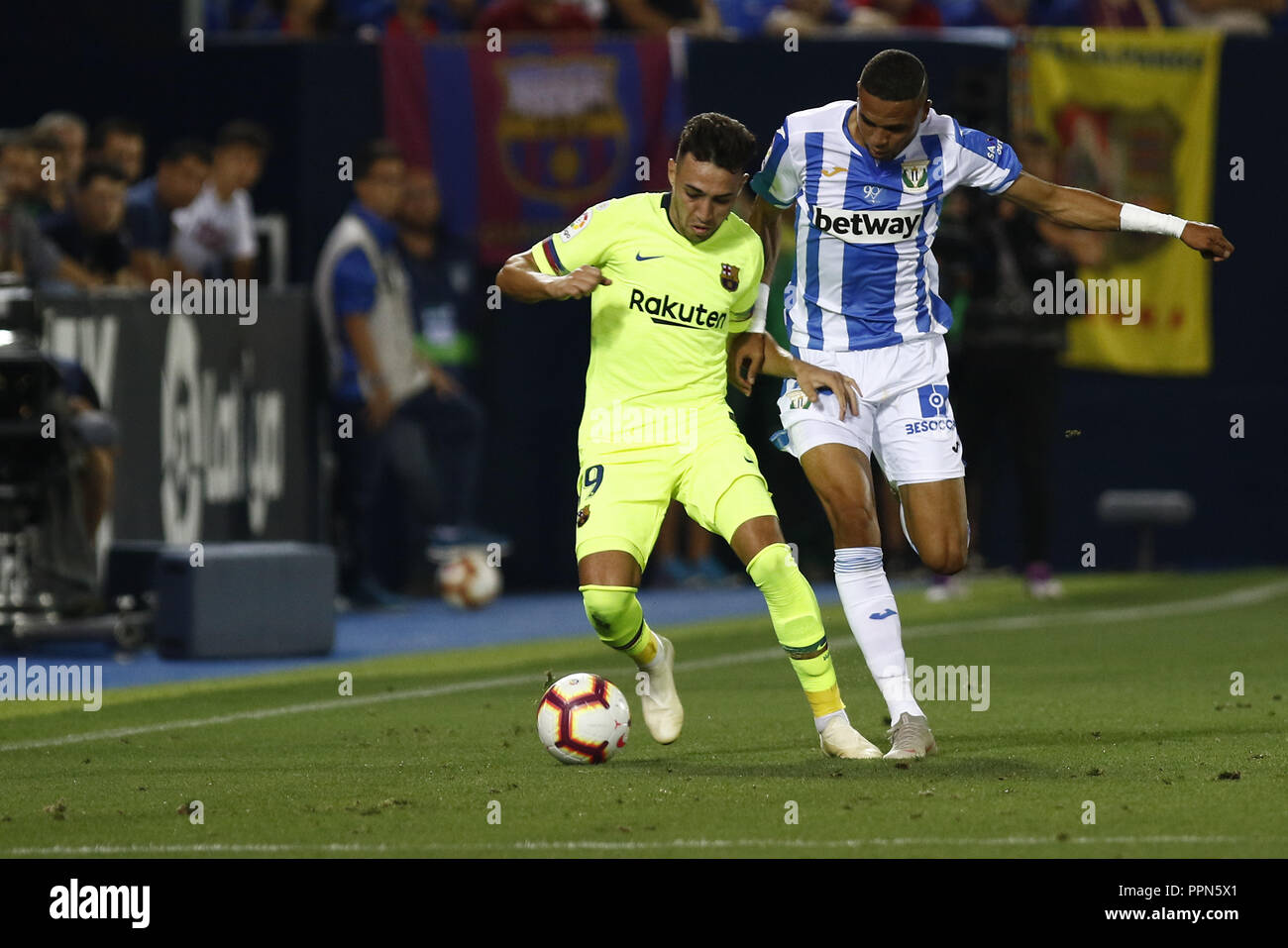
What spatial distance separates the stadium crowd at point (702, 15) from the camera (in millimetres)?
16578

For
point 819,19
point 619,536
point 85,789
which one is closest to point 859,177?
point 619,536

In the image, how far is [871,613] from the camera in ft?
A: 26.8

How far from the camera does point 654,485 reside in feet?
26.5

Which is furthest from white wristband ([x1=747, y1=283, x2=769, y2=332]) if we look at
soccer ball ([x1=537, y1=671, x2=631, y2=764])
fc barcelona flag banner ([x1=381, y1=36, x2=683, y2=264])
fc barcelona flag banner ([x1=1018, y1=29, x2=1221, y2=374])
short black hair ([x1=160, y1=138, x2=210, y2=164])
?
fc barcelona flag banner ([x1=1018, y1=29, x2=1221, y2=374])

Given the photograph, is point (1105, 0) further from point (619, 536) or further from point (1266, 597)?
point (619, 536)

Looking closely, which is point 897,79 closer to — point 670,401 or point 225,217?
point 670,401

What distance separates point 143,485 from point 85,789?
5.86 m

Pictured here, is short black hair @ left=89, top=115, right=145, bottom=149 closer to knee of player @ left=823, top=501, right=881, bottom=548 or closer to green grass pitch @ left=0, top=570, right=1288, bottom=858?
green grass pitch @ left=0, top=570, right=1288, bottom=858

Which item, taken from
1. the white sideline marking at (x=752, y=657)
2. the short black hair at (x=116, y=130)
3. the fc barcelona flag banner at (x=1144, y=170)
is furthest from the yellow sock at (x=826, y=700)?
the fc barcelona flag banner at (x=1144, y=170)

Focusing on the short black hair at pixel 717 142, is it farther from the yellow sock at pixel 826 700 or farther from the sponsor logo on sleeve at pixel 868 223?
the yellow sock at pixel 826 700

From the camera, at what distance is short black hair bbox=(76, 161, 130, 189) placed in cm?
1354

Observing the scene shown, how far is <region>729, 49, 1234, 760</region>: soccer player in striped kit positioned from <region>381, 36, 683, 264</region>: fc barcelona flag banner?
7977 mm
